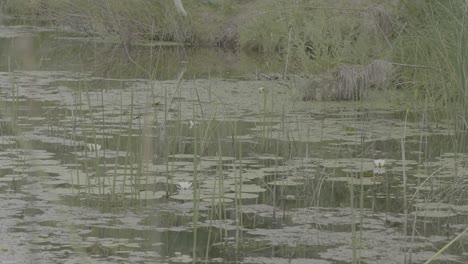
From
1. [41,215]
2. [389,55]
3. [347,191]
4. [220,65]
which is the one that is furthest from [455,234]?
[220,65]

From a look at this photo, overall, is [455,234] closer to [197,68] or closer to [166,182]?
[166,182]

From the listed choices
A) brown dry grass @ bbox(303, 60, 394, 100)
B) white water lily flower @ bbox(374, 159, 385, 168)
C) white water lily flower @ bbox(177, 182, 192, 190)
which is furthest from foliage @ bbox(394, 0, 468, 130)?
white water lily flower @ bbox(177, 182, 192, 190)

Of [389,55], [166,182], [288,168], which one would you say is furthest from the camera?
[389,55]

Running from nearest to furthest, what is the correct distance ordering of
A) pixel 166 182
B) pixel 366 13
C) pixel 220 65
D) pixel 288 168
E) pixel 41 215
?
pixel 41 215, pixel 166 182, pixel 288 168, pixel 366 13, pixel 220 65

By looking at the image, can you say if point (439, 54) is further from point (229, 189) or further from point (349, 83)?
point (229, 189)

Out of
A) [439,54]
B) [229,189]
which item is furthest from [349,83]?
[229,189]

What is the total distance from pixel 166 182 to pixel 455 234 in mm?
1549

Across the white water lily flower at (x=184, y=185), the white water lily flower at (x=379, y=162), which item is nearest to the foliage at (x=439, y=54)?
the white water lily flower at (x=379, y=162)

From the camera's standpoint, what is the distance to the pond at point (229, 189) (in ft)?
13.6

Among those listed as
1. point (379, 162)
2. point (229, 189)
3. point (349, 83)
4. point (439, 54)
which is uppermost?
point (439, 54)

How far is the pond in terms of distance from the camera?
414cm

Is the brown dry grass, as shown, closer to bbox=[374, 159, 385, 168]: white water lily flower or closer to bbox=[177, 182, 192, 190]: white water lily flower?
bbox=[374, 159, 385, 168]: white water lily flower

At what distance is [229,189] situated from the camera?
5168 mm

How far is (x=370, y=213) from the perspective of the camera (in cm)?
482
